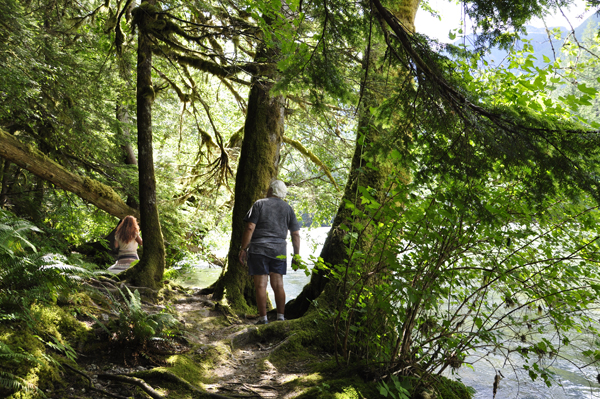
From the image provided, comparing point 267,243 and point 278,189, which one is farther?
point 278,189

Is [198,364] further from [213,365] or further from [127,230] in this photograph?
[127,230]

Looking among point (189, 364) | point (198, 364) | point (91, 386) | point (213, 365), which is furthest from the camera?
point (213, 365)

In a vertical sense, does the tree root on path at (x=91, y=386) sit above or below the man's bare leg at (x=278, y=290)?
below

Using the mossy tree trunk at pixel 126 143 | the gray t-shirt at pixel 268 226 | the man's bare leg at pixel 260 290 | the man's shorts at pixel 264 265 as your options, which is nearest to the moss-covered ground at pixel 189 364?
the man's bare leg at pixel 260 290

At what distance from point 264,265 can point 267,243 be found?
0.98 feet

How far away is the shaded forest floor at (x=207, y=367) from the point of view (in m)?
2.82

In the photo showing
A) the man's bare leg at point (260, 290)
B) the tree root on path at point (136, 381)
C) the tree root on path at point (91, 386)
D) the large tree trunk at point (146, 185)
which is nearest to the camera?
the tree root on path at point (91, 386)

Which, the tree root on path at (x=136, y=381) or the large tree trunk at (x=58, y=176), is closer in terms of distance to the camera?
the tree root on path at (x=136, y=381)

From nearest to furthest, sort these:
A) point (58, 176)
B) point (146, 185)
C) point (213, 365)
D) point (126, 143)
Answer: point (213, 365) < point (146, 185) < point (58, 176) < point (126, 143)

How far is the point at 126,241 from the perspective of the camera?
681cm

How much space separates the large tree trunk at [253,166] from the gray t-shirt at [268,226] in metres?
1.39

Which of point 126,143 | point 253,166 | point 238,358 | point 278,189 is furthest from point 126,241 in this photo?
point 126,143

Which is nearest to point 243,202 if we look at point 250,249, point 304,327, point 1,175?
point 250,249

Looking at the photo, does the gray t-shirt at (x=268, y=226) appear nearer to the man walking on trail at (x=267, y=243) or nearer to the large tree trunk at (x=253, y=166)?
the man walking on trail at (x=267, y=243)
